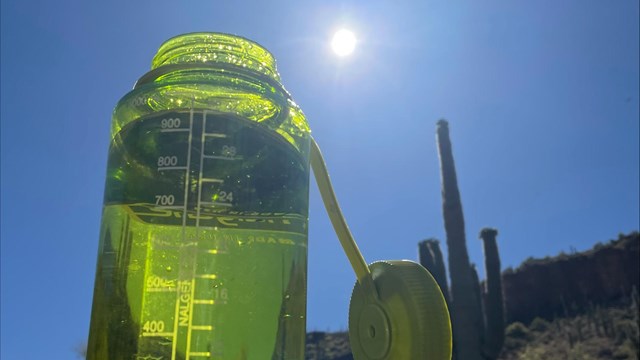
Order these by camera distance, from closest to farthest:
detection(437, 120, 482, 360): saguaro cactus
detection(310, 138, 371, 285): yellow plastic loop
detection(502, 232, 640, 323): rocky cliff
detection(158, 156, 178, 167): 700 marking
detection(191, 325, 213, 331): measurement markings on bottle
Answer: detection(191, 325, 213, 331): measurement markings on bottle < detection(158, 156, 178, 167): 700 marking < detection(310, 138, 371, 285): yellow plastic loop < detection(437, 120, 482, 360): saguaro cactus < detection(502, 232, 640, 323): rocky cliff

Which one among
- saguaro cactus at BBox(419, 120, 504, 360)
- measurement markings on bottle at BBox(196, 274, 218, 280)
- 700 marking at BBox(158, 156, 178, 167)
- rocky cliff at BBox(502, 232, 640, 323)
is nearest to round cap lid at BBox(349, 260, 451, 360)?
measurement markings on bottle at BBox(196, 274, 218, 280)

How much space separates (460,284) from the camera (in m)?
12.8

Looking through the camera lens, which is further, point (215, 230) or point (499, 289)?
point (499, 289)

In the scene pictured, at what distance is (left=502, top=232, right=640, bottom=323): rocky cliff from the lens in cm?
2931

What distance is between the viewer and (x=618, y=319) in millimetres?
22984

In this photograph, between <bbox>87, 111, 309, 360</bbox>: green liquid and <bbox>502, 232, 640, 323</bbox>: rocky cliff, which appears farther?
<bbox>502, 232, 640, 323</bbox>: rocky cliff

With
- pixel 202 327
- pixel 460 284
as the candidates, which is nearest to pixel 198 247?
pixel 202 327

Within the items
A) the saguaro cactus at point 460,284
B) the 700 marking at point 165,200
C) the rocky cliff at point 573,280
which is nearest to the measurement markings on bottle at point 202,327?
the 700 marking at point 165,200

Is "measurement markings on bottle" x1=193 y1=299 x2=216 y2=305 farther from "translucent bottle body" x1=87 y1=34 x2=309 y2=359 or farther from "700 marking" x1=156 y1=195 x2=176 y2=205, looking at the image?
"700 marking" x1=156 y1=195 x2=176 y2=205

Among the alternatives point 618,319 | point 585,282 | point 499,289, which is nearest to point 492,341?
point 499,289

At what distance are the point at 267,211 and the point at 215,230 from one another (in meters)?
0.12

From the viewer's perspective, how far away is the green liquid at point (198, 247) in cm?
110

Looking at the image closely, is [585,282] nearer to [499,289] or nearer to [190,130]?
[499,289]

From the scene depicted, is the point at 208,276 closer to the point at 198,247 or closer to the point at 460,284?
the point at 198,247
